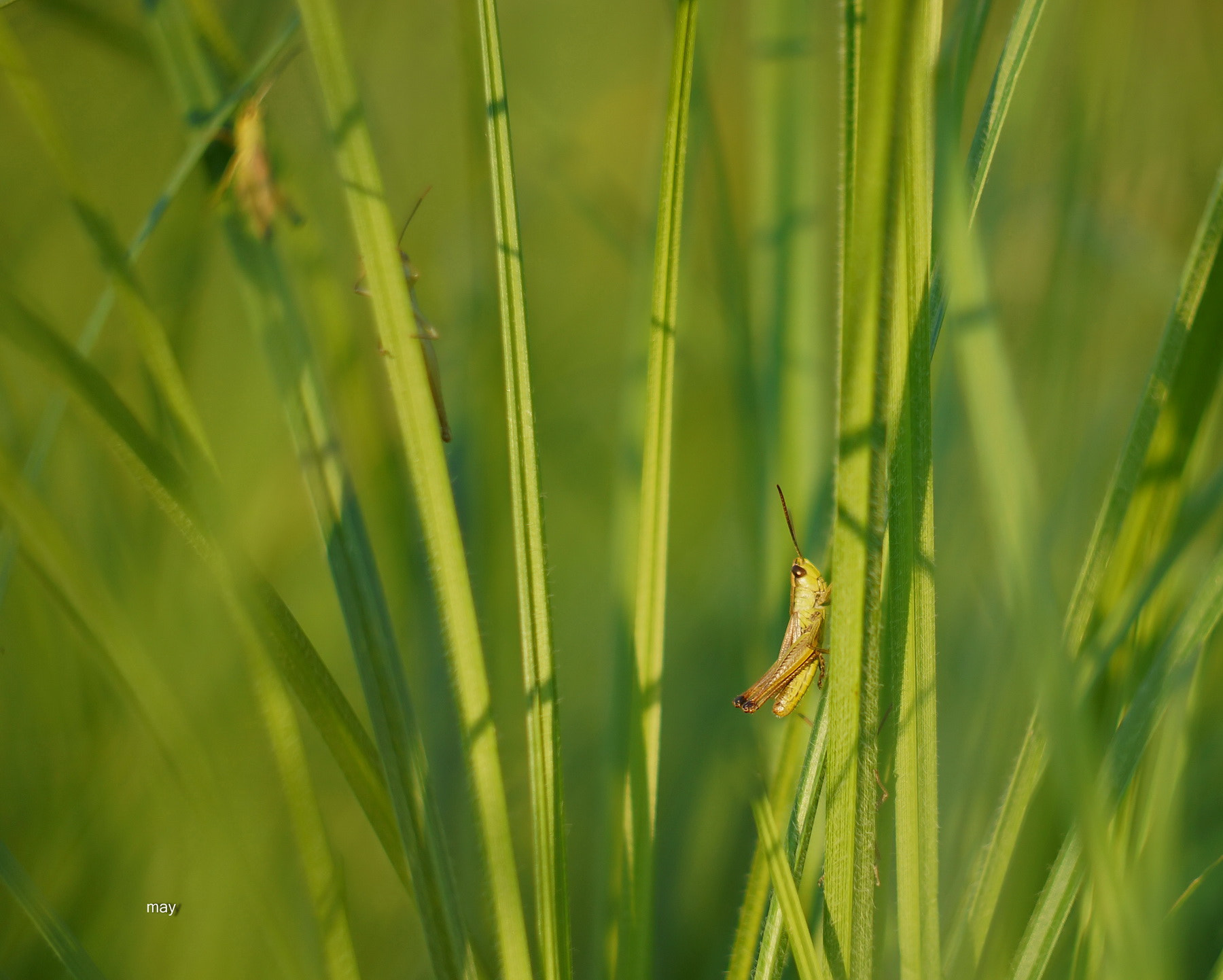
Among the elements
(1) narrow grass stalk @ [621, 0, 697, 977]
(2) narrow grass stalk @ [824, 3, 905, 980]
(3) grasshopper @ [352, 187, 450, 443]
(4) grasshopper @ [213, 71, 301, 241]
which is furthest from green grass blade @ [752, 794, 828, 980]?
(4) grasshopper @ [213, 71, 301, 241]

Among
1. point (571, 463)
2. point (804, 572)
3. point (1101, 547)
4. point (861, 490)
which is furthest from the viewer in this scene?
point (571, 463)

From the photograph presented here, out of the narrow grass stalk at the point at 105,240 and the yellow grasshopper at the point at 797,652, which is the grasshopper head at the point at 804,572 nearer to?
the yellow grasshopper at the point at 797,652

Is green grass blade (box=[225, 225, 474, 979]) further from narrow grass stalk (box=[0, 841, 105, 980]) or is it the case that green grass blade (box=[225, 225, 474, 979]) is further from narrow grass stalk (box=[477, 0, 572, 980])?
narrow grass stalk (box=[0, 841, 105, 980])

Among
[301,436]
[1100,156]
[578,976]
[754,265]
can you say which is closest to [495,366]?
[754,265]

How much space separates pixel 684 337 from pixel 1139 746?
0.82 m

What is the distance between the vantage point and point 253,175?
1.76ft

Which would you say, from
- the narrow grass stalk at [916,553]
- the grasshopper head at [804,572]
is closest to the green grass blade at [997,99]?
the narrow grass stalk at [916,553]

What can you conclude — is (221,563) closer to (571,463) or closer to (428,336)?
(428,336)

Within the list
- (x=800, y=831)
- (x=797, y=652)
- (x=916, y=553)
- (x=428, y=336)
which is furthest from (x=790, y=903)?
(x=428, y=336)

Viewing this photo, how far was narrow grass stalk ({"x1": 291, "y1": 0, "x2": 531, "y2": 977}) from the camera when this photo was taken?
0.35 meters

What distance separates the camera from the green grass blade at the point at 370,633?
38cm

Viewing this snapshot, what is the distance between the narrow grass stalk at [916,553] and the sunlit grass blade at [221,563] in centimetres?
28

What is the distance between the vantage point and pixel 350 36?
1177 millimetres

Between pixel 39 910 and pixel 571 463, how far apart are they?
79 cm
